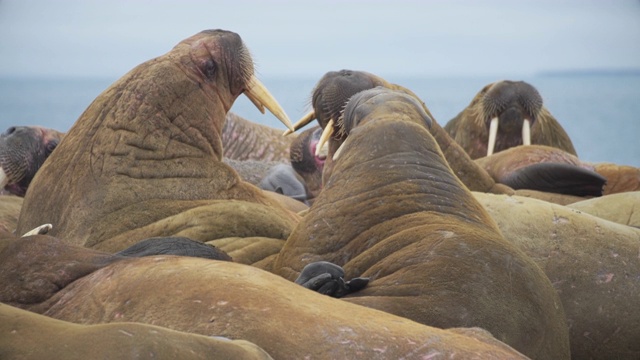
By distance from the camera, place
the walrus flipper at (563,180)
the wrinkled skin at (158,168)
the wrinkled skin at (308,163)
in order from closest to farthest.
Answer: the wrinkled skin at (158,168)
the walrus flipper at (563,180)
the wrinkled skin at (308,163)

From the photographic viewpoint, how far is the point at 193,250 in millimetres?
4074

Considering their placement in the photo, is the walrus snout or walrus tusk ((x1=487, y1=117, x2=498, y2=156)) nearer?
the walrus snout

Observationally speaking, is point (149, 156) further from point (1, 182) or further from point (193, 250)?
point (1, 182)

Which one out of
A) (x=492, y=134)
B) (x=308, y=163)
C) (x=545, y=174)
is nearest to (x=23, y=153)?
(x=545, y=174)

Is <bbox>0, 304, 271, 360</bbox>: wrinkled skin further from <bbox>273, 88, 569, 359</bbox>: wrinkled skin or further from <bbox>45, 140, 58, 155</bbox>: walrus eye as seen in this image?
<bbox>45, 140, 58, 155</bbox>: walrus eye

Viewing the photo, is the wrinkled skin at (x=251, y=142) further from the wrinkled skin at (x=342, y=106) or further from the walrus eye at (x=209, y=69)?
the walrus eye at (x=209, y=69)

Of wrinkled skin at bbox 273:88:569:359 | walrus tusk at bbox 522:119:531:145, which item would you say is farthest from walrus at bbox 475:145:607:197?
wrinkled skin at bbox 273:88:569:359

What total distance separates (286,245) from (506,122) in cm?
602

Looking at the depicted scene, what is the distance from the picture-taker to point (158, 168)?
19.0 feet

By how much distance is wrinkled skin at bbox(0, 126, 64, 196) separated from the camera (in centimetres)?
793

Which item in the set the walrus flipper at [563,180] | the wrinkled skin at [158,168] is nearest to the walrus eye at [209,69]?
the wrinkled skin at [158,168]

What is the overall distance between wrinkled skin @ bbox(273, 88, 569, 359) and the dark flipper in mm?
367

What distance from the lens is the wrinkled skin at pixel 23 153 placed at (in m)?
7.93

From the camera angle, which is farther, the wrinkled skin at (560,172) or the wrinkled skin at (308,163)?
the wrinkled skin at (308,163)
